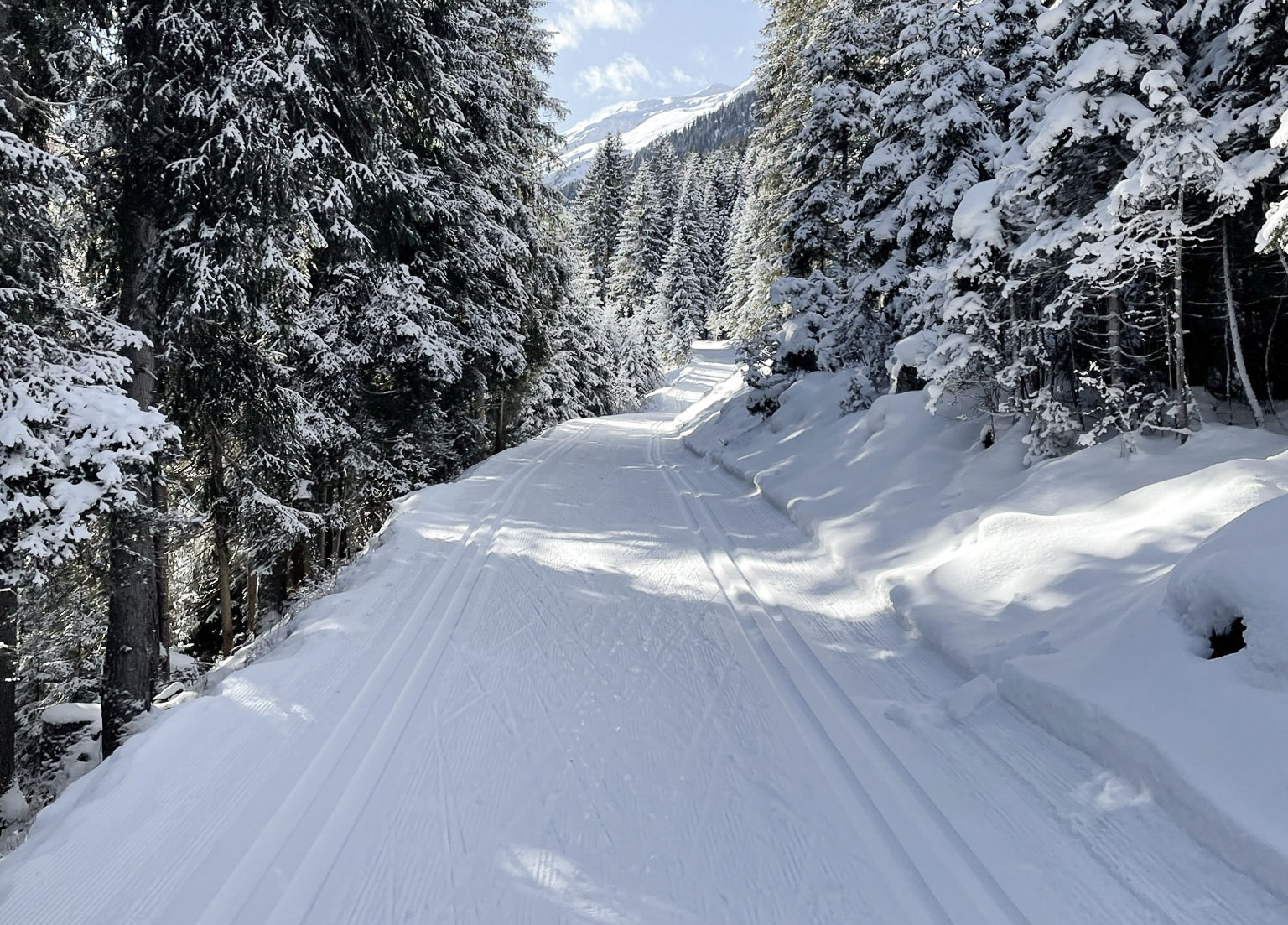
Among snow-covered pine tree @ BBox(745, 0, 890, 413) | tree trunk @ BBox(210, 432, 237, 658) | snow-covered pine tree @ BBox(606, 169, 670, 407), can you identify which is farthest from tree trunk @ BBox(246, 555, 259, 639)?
snow-covered pine tree @ BBox(606, 169, 670, 407)

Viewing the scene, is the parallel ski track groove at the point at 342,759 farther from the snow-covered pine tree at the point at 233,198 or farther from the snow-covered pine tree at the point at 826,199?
the snow-covered pine tree at the point at 826,199

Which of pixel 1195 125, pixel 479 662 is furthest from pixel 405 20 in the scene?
pixel 1195 125

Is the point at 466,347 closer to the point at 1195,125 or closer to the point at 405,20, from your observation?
the point at 405,20

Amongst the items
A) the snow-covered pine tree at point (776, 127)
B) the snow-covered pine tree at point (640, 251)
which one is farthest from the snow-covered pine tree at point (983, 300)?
the snow-covered pine tree at point (640, 251)

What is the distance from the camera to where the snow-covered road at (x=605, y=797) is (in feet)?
8.38

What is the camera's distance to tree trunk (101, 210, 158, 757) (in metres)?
6.50

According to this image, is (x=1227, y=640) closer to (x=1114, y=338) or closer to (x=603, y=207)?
(x=1114, y=338)

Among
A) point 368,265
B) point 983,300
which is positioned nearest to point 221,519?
point 368,265

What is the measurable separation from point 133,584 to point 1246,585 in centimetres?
879

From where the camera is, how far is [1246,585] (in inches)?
131

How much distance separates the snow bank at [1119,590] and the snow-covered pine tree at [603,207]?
53.8m

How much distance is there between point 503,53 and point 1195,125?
1419 centimetres

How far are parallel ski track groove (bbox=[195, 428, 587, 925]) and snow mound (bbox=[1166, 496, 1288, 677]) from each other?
4.33 meters

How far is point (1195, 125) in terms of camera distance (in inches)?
229
